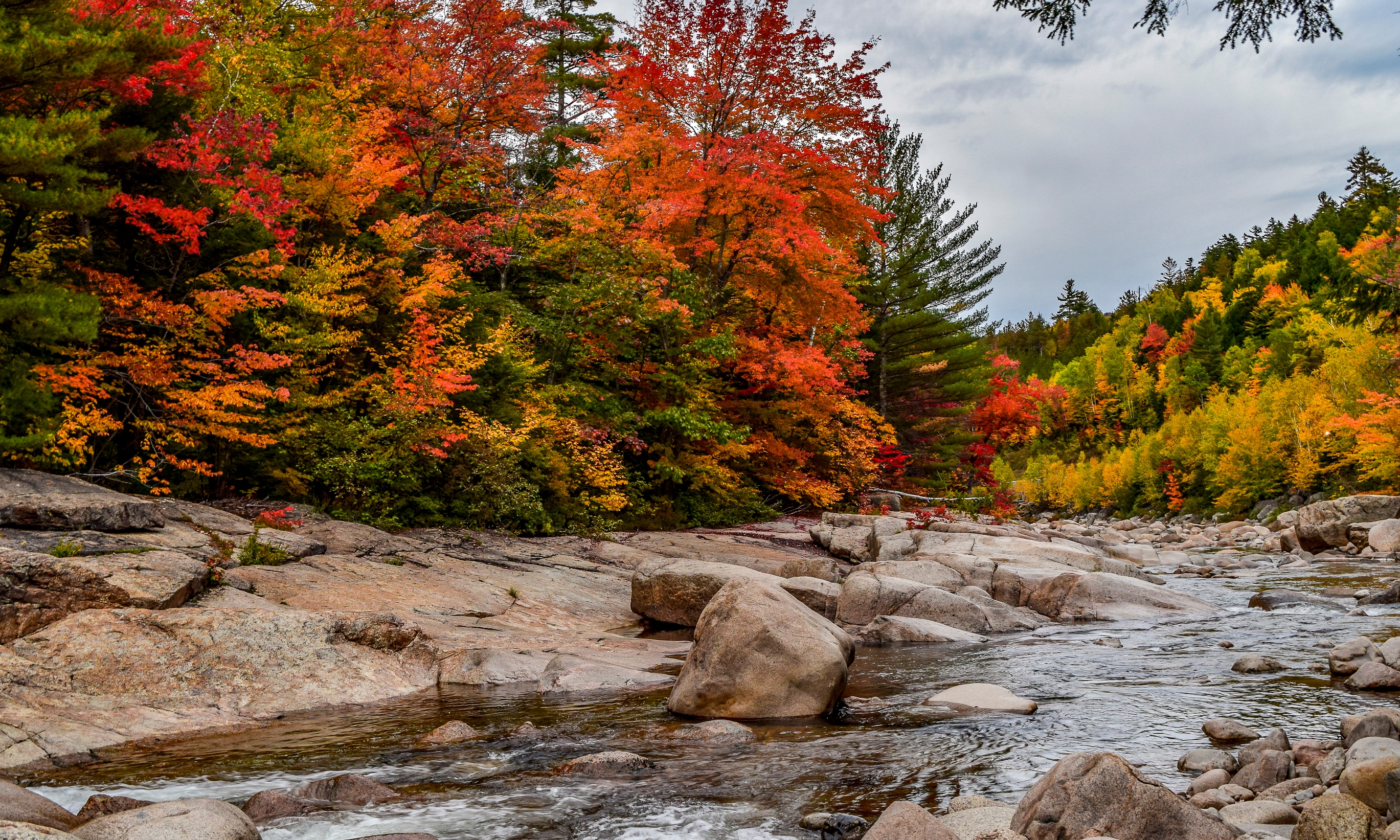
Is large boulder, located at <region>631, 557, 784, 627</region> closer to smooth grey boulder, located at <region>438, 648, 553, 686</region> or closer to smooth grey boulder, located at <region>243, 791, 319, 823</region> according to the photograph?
smooth grey boulder, located at <region>438, 648, 553, 686</region>

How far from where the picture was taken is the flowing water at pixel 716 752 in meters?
4.62

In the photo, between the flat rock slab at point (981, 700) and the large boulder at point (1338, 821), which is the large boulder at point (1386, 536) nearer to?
the flat rock slab at point (981, 700)

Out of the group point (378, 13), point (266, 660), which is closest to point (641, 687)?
point (266, 660)

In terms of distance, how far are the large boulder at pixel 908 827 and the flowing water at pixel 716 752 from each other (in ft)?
2.38

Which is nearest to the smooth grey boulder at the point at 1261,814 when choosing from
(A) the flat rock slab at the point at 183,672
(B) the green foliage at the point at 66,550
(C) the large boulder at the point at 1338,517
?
(A) the flat rock slab at the point at 183,672

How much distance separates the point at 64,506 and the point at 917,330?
27.0 m

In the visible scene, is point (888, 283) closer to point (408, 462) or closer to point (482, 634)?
point (408, 462)

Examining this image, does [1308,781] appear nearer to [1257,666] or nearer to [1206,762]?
[1206,762]

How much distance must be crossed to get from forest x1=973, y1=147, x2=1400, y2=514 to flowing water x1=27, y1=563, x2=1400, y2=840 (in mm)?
4172

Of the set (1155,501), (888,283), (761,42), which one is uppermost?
(761,42)

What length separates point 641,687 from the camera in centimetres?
796

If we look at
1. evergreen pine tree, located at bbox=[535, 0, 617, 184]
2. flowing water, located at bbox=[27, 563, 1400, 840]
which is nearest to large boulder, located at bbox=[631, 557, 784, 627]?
flowing water, located at bbox=[27, 563, 1400, 840]

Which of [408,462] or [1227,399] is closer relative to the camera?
[408,462]

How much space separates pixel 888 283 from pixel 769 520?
12.9 m
